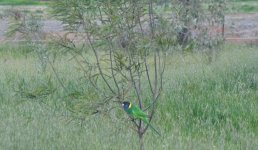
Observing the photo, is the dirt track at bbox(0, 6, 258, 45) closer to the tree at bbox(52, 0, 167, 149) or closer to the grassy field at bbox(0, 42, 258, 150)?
the grassy field at bbox(0, 42, 258, 150)

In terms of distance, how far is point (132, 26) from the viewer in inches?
237

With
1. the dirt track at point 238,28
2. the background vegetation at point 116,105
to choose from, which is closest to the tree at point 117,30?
the background vegetation at point 116,105

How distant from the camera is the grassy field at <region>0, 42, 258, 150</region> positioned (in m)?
6.75

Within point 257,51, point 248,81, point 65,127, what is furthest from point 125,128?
point 257,51

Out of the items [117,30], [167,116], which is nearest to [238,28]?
[167,116]

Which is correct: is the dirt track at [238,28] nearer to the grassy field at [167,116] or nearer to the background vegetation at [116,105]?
the grassy field at [167,116]

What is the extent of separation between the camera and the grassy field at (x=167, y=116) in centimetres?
675

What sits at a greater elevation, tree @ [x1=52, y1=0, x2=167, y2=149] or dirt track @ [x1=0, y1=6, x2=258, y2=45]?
tree @ [x1=52, y1=0, x2=167, y2=149]

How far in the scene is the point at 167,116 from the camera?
8.06 m

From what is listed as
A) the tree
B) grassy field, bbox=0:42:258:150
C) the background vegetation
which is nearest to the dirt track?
grassy field, bbox=0:42:258:150

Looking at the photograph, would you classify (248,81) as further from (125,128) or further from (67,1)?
(67,1)

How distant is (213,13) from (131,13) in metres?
6.10

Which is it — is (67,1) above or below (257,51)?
above

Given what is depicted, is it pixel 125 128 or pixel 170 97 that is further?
pixel 170 97
